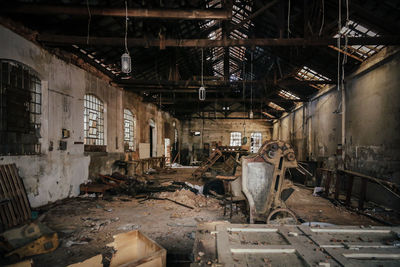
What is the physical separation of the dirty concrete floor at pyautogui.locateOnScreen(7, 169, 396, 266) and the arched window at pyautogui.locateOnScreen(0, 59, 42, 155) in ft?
6.53

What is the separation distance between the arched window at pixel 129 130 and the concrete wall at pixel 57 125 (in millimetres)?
1785

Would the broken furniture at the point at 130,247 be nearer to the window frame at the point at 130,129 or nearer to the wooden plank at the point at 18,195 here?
the wooden plank at the point at 18,195

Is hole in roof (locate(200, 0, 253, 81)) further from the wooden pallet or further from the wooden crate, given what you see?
the wooden pallet

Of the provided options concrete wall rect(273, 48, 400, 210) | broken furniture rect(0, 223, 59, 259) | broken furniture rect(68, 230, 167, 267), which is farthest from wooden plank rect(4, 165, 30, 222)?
concrete wall rect(273, 48, 400, 210)

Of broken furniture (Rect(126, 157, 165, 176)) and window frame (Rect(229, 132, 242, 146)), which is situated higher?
window frame (Rect(229, 132, 242, 146))

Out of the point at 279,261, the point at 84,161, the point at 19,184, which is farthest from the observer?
the point at 84,161

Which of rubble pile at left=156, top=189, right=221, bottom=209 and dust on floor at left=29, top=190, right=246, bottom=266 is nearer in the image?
dust on floor at left=29, top=190, right=246, bottom=266

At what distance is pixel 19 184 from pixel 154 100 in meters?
9.21

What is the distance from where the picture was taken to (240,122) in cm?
2264

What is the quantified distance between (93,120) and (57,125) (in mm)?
2038

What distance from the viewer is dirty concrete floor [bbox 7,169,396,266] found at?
372 centimetres

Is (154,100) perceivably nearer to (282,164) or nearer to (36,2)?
(36,2)

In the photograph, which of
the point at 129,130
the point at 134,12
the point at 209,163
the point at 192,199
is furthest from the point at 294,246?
the point at 129,130

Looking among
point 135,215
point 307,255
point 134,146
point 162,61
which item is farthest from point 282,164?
point 134,146
